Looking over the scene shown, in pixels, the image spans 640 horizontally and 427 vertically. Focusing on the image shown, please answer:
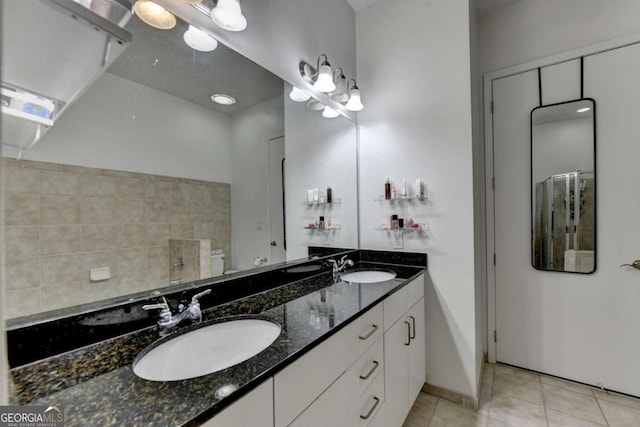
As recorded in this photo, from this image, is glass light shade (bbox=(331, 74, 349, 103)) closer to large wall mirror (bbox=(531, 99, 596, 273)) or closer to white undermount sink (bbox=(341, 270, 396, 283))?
white undermount sink (bbox=(341, 270, 396, 283))

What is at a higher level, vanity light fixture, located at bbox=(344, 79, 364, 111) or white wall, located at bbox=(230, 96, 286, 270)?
vanity light fixture, located at bbox=(344, 79, 364, 111)

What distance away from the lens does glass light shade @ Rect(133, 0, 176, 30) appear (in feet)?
3.28

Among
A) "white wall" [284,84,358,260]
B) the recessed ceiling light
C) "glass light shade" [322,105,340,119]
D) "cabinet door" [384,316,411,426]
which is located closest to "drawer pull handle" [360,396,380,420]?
"cabinet door" [384,316,411,426]

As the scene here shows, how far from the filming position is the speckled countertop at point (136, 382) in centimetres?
56

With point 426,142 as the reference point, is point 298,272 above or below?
below

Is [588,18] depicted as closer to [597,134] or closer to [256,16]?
[597,134]

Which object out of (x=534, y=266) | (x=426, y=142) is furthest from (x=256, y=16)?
(x=534, y=266)

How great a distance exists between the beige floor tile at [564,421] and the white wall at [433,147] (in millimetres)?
457

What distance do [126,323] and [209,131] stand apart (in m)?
0.85

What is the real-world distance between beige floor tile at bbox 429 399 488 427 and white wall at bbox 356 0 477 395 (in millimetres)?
117

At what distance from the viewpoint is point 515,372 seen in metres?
2.22

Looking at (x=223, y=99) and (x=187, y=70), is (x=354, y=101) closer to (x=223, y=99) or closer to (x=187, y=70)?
(x=223, y=99)

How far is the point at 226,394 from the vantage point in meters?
0.61

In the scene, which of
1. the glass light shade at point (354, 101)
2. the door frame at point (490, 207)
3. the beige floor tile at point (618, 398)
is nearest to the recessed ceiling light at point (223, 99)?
the glass light shade at point (354, 101)
